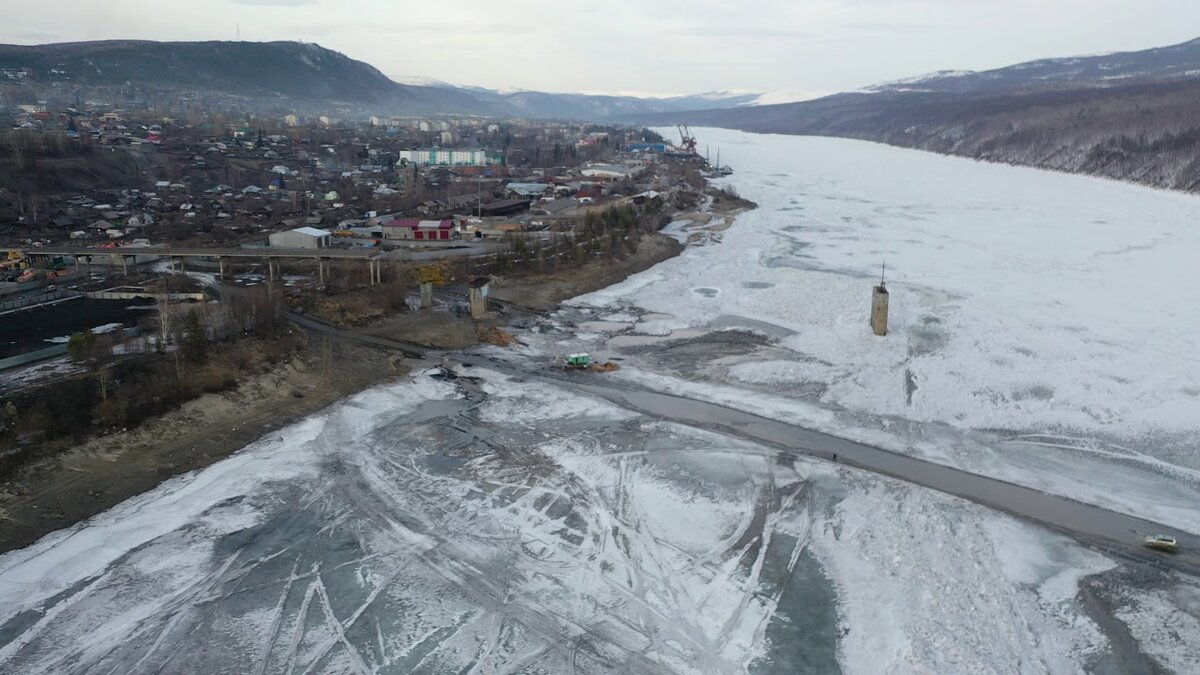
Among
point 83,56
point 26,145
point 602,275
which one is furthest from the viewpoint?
point 83,56

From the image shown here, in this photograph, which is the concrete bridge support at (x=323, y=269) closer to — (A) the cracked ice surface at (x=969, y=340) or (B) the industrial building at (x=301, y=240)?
(B) the industrial building at (x=301, y=240)

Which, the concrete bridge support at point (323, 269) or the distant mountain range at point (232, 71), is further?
the distant mountain range at point (232, 71)

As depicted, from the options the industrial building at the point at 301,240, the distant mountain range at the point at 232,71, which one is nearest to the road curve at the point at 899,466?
the industrial building at the point at 301,240

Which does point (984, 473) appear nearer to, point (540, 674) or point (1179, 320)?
point (540, 674)

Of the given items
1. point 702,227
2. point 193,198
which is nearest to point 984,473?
point 702,227

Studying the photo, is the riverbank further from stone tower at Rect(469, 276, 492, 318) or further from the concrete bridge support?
the concrete bridge support
